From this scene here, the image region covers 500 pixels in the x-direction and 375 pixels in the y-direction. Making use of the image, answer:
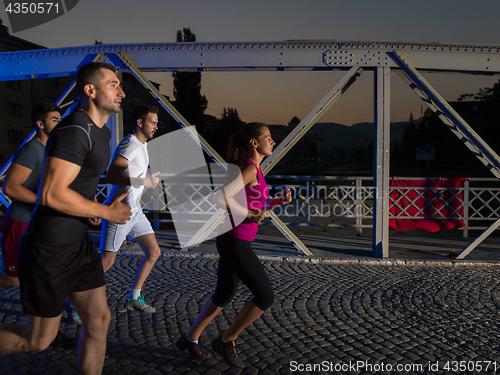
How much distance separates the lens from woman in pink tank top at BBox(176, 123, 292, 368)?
9.07 ft

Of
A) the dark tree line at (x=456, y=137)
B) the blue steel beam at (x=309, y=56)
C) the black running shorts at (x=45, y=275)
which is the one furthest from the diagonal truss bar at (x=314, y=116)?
the dark tree line at (x=456, y=137)

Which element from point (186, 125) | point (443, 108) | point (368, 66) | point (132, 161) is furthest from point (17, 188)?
point (443, 108)

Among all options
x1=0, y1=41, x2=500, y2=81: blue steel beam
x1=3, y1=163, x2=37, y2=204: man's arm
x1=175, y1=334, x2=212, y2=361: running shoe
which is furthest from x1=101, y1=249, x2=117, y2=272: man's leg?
x1=0, y1=41, x2=500, y2=81: blue steel beam

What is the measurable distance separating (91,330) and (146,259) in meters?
1.95

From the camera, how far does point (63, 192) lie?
1.98 m

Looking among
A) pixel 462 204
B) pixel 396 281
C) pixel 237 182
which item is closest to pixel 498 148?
pixel 462 204

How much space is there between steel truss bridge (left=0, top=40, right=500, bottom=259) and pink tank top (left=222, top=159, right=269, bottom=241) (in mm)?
3530

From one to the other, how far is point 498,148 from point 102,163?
57703 millimetres

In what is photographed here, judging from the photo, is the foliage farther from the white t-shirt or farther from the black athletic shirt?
the black athletic shirt

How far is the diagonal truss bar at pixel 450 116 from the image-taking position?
20.6ft

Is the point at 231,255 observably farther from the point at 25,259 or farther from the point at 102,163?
the point at 25,259

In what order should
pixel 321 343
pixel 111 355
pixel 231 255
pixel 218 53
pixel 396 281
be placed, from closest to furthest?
pixel 231 255
pixel 111 355
pixel 321 343
pixel 396 281
pixel 218 53

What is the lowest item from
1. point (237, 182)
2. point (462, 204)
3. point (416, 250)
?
point (416, 250)

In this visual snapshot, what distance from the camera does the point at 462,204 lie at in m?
8.69
